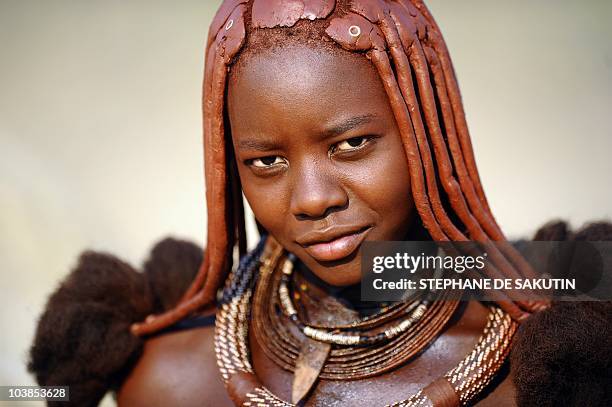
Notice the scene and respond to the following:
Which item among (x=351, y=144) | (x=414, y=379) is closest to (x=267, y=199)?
(x=351, y=144)

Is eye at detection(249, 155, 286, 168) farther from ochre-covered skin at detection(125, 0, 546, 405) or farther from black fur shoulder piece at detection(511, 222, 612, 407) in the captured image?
black fur shoulder piece at detection(511, 222, 612, 407)

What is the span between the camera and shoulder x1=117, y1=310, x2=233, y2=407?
172cm

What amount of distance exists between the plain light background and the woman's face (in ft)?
6.76

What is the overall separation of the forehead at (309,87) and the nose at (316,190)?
9cm

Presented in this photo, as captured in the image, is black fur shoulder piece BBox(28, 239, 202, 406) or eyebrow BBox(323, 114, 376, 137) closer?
eyebrow BBox(323, 114, 376, 137)

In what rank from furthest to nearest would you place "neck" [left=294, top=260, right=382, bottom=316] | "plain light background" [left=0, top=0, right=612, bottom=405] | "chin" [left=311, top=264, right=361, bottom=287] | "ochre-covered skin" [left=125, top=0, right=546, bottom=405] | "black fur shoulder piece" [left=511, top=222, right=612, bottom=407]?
"plain light background" [left=0, top=0, right=612, bottom=405]
"neck" [left=294, top=260, right=382, bottom=316]
"chin" [left=311, top=264, right=361, bottom=287]
"ochre-covered skin" [left=125, top=0, right=546, bottom=405]
"black fur shoulder piece" [left=511, top=222, right=612, bottom=407]

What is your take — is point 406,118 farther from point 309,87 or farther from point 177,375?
point 177,375

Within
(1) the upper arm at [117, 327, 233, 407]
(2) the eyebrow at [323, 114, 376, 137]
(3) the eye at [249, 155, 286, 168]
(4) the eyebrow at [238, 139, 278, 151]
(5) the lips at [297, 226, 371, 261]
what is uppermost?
(2) the eyebrow at [323, 114, 376, 137]

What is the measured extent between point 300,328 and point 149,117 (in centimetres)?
304

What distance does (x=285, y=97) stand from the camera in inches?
54.9

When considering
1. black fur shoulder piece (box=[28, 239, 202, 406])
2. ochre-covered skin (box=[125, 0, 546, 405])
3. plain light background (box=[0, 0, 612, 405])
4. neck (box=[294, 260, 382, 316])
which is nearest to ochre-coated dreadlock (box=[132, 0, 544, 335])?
ochre-covered skin (box=[125, 0, 546, 405])

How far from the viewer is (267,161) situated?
1.48 meters

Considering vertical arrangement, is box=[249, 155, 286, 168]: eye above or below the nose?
above

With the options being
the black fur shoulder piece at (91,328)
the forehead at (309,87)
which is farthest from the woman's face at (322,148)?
the black fur shoulder piece at (91,328)
